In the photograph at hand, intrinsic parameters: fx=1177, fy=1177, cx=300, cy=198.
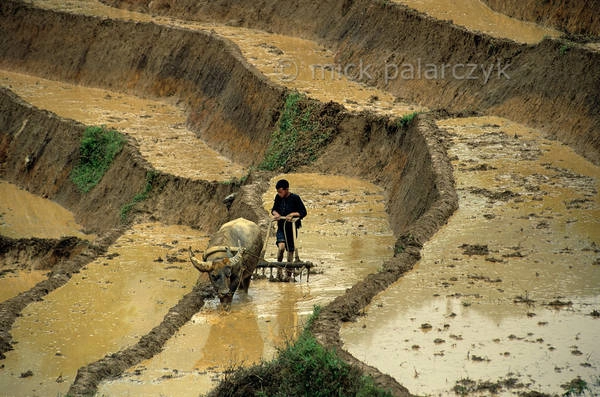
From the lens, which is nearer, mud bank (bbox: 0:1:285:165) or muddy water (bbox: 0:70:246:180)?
muddy water (bbox: 0:70:246:180)

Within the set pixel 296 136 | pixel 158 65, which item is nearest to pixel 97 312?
pixel 296 136

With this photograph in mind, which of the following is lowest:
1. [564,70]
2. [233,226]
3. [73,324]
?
[73,324]

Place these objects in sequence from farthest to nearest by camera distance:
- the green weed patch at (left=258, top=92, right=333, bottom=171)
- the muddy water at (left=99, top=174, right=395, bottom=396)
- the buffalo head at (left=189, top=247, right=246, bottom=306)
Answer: the green weed patch at (left=258, top=92, right=333, bottom=171)
the buffalo head at (left=189, top=247, right=246, bottom=306)
the muddy water at (left=99, top=174, right=395, bottom=396)

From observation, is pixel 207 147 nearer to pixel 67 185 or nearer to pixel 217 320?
pixel 67 185

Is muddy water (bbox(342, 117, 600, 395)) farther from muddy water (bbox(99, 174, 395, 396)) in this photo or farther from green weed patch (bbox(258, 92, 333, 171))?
green weed patch (bbox(258, 92, 333, 171))

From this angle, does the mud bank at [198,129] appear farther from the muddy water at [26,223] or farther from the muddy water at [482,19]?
the muddy water at [482,19]

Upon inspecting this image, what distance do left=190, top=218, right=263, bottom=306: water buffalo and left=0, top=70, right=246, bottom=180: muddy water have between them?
13240 mm

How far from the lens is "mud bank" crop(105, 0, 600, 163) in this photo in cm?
3031

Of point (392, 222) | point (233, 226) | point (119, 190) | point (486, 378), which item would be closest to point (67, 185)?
point (119, 190)

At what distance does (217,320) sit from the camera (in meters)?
21.2

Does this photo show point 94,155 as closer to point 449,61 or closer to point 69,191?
point 69,191

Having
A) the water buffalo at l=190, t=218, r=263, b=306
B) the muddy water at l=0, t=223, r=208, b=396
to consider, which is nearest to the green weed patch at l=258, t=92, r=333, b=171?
the muddy water at l=0, t=223, r=208, b=396

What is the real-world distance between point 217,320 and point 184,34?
1040 inches

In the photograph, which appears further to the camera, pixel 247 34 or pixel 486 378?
pixel 247 34
